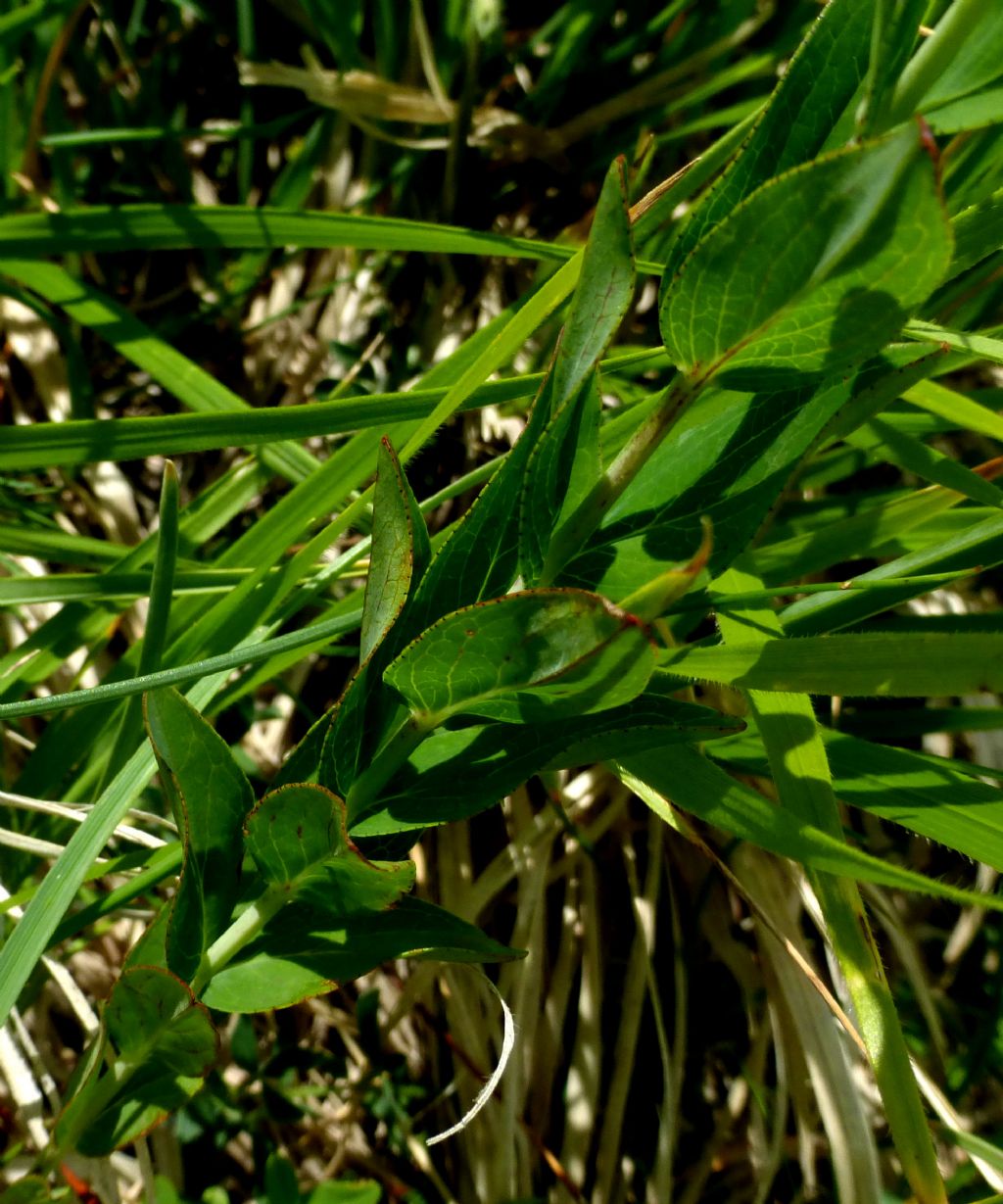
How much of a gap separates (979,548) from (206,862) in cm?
59

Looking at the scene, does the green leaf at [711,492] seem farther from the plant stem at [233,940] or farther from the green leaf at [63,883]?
the green leaf at [63,883]

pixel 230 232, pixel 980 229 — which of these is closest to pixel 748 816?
pixel 980 229

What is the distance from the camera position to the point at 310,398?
4.25ft

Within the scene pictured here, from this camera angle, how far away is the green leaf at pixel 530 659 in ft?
1.46

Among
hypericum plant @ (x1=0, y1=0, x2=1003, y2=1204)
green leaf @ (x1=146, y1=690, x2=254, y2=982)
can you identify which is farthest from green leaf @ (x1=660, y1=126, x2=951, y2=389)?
green leaf @ (x1=146, y1=690, x2=254, y2=982)

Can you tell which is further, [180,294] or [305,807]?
[180,294]

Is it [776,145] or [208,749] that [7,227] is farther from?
[776,145]

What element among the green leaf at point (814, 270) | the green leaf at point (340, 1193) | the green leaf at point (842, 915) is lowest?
the green leaf at point (340, 1193)

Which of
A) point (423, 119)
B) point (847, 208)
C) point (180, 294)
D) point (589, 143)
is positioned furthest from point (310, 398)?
point (847, 208)

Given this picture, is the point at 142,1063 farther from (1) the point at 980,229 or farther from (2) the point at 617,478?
(1) the point at 980,229

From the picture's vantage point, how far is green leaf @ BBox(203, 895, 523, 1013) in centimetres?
60

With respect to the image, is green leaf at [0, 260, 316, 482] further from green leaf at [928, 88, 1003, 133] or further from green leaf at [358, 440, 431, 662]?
green leaf at [928, 88, 1003, 133]

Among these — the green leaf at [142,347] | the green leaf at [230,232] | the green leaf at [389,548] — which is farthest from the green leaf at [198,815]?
the green leaf at [230,232]

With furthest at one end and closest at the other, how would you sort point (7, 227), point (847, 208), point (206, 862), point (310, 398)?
point (310, 398)
point (7, 227)
point (206, 862)
point (847, 208)
